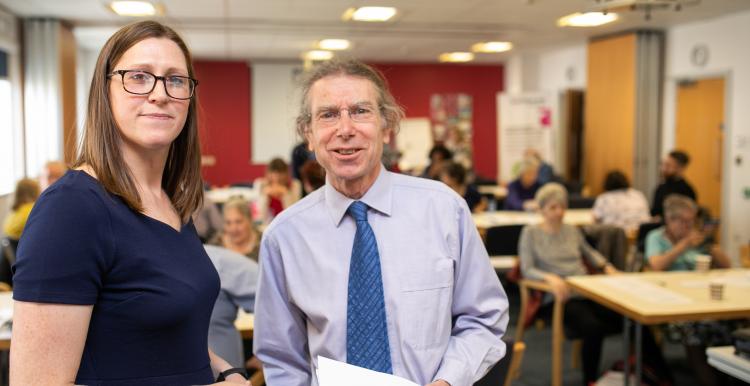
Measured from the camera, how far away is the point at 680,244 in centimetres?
469

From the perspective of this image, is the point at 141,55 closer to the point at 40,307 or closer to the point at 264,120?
the point at 40,307

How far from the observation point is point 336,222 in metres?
1.66

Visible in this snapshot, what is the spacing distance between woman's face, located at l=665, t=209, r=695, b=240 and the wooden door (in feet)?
17.3

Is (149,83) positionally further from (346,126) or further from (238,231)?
(238,231)

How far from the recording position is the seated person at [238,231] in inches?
170

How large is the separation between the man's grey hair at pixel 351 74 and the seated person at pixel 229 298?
143cm

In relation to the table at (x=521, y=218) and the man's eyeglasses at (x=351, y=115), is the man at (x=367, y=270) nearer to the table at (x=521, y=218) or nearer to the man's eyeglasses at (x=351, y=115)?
the man's eyeglasses at (x=351, y=115)

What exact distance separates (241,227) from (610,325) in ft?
8.01

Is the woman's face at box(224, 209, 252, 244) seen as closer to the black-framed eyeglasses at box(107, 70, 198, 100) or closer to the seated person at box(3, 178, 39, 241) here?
the seated person at box(3, 178, 39, 241)

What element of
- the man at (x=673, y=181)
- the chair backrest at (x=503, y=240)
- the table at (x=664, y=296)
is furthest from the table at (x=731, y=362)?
the man at (x=673, y=181)

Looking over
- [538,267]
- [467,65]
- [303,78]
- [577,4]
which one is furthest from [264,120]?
[303,78]

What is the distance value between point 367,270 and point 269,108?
12.7 metres

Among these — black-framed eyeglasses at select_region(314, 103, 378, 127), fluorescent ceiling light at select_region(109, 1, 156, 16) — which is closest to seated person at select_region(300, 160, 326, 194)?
black-framed eyeglasses at select_region(314, 103, 378, 127)

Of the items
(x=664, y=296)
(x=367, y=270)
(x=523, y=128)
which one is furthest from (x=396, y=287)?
(x=523, y=128)
